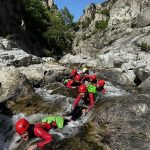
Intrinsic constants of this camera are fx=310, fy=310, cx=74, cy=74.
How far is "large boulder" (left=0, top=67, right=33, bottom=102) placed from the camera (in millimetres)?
17625

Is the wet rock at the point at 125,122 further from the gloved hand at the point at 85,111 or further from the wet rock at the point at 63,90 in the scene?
the wet rock at the point at 63,90

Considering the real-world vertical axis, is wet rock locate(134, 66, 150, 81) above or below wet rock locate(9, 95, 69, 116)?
above

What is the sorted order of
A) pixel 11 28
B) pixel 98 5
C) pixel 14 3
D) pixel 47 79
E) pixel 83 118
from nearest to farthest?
pixel 83 118, pixel 47 79, pixel 11 28, pixel 14 3, pixel 98 5

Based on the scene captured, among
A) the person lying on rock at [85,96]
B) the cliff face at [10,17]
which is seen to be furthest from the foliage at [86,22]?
the person lying on rock at [85,96]

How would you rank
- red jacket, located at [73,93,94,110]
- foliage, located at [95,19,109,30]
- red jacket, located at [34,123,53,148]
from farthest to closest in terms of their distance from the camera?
foliage, located at [95,19,109,30], red jacket, located at [73,93,94,110], red jacket, located at [34,123,53,148]

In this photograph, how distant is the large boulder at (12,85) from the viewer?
17.6m

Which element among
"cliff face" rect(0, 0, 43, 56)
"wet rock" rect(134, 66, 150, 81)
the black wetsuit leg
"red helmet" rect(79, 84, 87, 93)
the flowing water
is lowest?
the flowing water

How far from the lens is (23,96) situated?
17.7 meters

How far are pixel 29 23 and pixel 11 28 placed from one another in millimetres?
13877

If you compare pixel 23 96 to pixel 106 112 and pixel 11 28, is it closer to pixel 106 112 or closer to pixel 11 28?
pixel 106 112

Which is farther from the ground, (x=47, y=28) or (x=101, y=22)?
(x=101, y=22)

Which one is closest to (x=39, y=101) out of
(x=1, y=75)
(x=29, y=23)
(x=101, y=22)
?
(x=1, y=75)

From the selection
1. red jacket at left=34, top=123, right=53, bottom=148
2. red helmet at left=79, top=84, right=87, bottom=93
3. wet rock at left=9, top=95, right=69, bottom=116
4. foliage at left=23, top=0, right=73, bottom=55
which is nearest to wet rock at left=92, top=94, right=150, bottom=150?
red helmet at left=79, top=84, right=87, bottom=93

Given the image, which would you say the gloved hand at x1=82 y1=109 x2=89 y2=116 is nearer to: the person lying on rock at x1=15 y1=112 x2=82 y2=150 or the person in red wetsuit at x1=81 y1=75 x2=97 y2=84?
the person lying on rock at x1=15 y1=112 x2=82 y2=150
